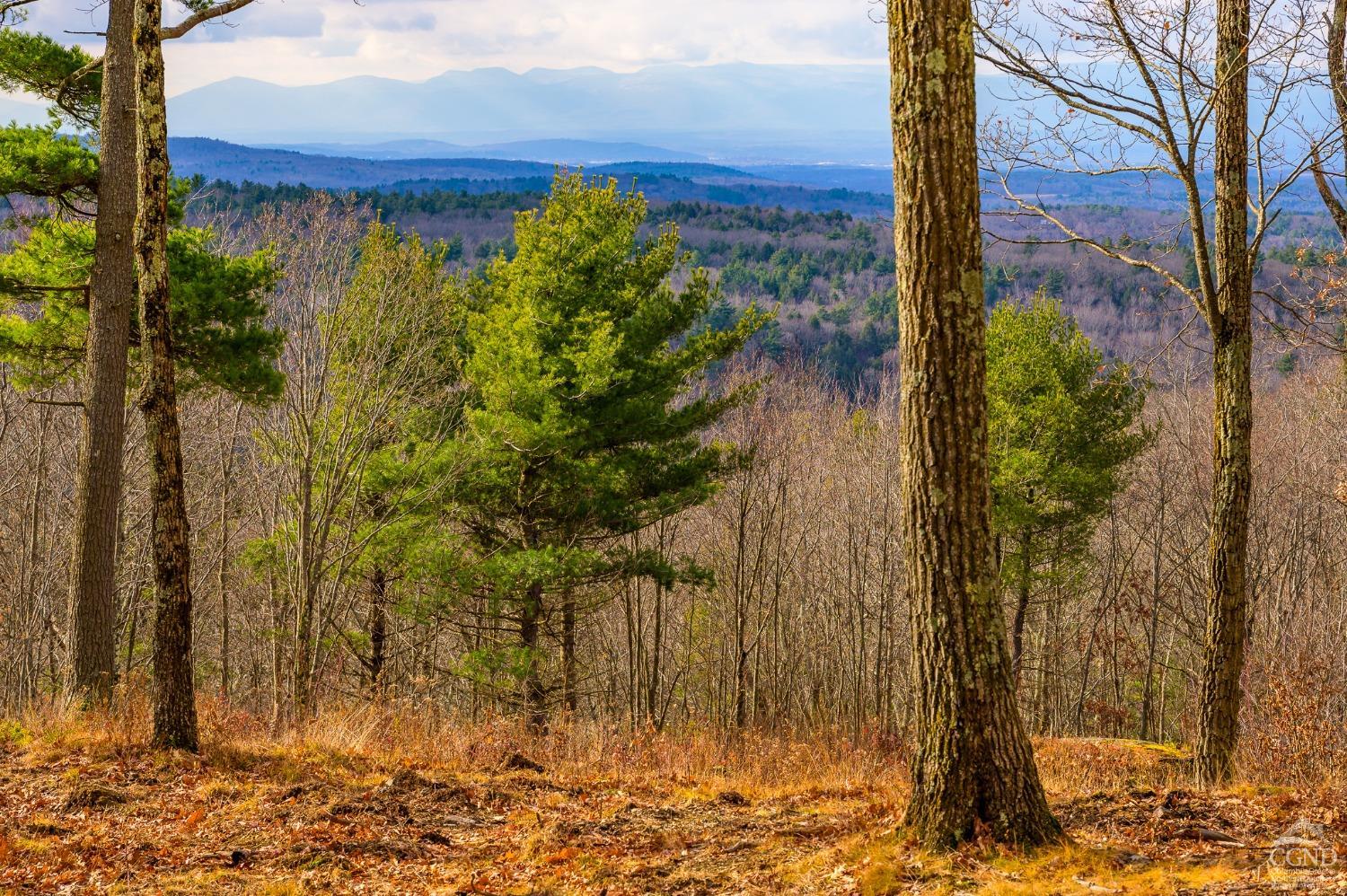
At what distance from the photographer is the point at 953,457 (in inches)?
173

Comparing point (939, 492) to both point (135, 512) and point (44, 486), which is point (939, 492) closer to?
point (135, 512)

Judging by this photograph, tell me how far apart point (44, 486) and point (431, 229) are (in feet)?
190

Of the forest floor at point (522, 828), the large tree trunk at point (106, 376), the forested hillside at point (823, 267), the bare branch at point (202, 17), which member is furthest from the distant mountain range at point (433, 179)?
the forest floor at point (522, 828)

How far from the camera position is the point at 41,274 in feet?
33.3

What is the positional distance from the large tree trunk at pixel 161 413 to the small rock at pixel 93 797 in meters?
0.98

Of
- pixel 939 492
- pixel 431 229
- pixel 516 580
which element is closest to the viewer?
pixel 939 492

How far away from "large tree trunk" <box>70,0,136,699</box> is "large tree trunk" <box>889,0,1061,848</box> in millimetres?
7912

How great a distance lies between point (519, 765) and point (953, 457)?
4.96 metres

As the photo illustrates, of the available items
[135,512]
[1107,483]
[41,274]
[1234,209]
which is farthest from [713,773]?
[135,512]

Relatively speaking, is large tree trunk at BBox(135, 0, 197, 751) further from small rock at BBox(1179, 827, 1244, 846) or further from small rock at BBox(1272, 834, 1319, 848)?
small rock at BBox(1272, 834, 1319, 848)

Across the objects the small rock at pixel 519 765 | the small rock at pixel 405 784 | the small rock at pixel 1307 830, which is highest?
the small rock at pixel 1307 830

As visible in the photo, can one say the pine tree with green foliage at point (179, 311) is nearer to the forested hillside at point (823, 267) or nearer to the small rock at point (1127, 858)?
the small rock at point (1127, 858)

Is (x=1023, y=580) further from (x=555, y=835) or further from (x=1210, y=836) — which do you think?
(x=555, y=835)

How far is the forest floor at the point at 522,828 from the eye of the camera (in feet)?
13.9
